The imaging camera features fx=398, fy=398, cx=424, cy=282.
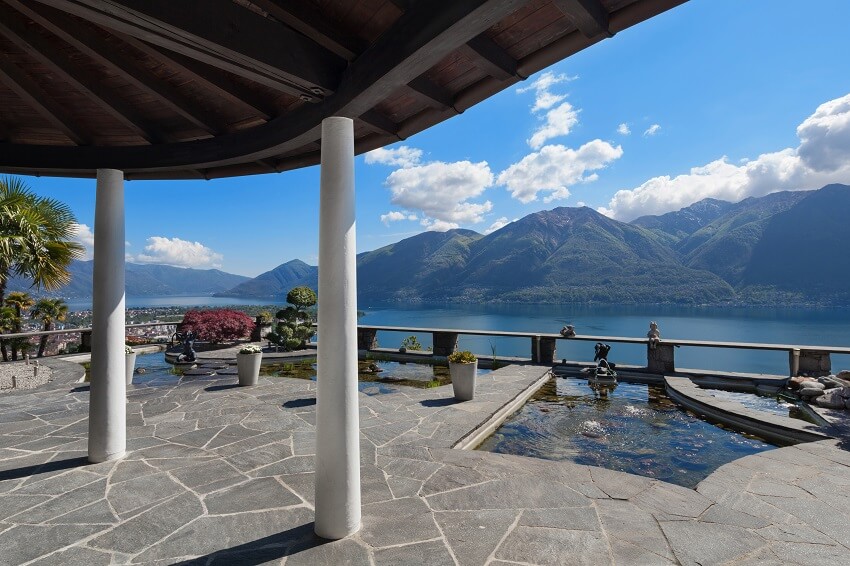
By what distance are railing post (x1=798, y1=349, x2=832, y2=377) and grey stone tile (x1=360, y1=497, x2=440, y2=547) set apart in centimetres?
1020

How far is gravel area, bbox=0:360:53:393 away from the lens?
8.25 metres

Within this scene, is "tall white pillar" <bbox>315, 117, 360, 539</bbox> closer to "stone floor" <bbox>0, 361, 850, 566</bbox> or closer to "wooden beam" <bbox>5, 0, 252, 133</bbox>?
"stone floor" <bbox>0, 361, 850, 566</bbox>

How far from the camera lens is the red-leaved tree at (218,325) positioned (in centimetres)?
1459

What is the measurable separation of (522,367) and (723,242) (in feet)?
465

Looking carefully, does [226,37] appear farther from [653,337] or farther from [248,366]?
[653,337]

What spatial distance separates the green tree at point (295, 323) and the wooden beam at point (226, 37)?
39.7 feet

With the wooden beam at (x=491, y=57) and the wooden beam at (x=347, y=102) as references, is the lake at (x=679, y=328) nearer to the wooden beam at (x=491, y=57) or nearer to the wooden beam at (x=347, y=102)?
the wooden beam at (x=347, y=102)

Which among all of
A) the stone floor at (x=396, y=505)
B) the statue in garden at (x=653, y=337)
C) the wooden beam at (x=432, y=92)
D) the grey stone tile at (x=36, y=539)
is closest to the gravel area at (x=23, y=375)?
the stone floor at (x=396, y=505)

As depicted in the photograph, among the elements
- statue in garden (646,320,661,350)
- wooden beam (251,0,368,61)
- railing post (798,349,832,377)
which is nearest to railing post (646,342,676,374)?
statue in garden (646,320,661,350)

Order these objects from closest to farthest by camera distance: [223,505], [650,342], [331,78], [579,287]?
[331,78] → [223,505] → [650,342] → [579,287]

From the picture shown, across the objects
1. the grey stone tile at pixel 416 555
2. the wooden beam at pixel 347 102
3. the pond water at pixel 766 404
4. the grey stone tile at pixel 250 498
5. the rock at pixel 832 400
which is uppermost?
the wooden beam at pixel 347 102

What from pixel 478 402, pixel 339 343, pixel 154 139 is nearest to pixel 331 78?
pixel 339 343

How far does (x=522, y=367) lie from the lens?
10.4m

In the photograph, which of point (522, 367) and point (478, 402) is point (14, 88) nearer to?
point (478, 402)
